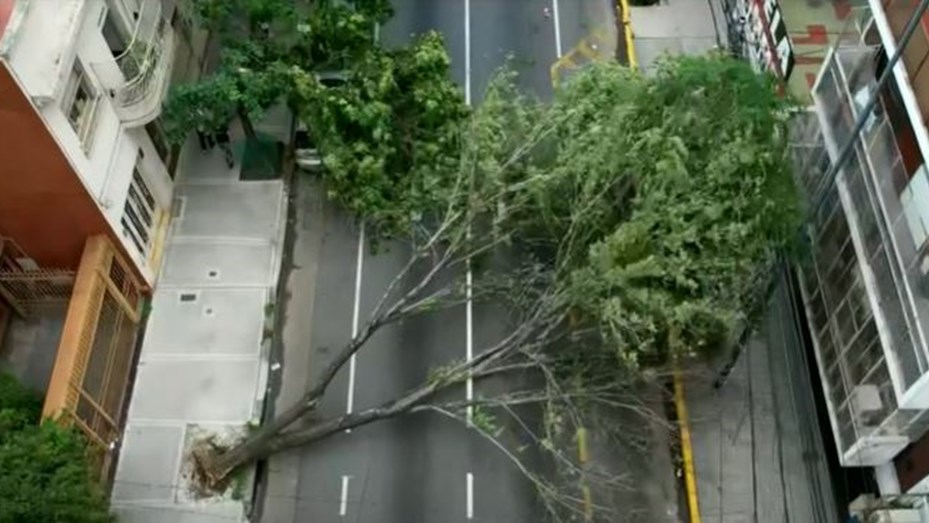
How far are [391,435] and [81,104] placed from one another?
10642 mm

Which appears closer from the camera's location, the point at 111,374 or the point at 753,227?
the point at 753,227

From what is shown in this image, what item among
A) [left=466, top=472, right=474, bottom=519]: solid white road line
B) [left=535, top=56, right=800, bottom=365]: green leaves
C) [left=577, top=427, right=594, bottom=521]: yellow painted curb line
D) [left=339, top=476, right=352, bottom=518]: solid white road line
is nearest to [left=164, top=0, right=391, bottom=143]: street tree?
[left=535, top=56, right=800, bottom=365]: green leaves

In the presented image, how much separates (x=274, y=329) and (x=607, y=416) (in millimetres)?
8924

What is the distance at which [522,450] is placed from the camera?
79.5 feet

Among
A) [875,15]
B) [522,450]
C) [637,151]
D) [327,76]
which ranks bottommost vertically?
[522,450]

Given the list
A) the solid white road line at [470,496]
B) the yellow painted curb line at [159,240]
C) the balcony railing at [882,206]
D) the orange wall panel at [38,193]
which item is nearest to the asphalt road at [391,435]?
the solid white road line at [470,496]

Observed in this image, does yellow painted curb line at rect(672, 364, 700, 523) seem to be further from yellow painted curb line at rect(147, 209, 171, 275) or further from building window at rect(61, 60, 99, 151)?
building window at rect(61, 60, 99, 151)

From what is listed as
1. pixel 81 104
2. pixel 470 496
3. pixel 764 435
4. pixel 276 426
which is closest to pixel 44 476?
pixel 276 426

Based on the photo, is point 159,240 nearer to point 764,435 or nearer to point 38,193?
point 38,193

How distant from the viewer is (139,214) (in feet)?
86.8

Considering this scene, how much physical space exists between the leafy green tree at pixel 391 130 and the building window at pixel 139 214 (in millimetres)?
4708

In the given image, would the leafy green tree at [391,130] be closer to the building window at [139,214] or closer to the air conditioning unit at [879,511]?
the building window at [139,214]

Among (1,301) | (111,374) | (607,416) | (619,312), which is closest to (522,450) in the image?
(607,416)

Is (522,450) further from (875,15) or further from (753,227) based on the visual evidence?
(875,15)
